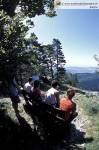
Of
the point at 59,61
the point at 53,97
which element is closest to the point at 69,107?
the point at 53,97

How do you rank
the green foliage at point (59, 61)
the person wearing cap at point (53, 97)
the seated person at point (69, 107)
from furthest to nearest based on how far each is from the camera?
the green foliage at point (59, 61) < the person wearing cap at point (53, 97) < the seated person at point (69, 107)

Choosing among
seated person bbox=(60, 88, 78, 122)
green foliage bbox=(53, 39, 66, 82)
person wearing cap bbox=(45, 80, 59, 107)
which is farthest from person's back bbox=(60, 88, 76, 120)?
green foliage bbox=(53, 39, 66, 82)

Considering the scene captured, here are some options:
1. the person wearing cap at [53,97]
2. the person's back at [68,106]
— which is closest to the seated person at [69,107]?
the person's back at [68,106]

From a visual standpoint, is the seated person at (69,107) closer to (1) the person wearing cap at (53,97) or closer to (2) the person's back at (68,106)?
(2) the person's back at (68,106)

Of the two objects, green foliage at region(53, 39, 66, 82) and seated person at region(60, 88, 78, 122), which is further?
green foliage at region(53, 39, 66, 82)

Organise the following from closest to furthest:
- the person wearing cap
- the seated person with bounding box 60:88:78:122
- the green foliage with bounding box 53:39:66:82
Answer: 1. the seated person with bounding box 60:88:78:122
2. the person wearing cap
3. the green foliage with bounding box 53:39:66:82

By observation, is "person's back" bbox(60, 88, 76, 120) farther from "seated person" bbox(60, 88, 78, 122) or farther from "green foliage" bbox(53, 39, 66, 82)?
"green foliage" bbox(53, 39, 66, 82)

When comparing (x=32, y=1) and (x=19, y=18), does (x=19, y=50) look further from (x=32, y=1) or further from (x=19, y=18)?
(x=32, y=1)

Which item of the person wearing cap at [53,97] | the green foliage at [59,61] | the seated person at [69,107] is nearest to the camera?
the seated person at [69,107]

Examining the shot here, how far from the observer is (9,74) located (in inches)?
339

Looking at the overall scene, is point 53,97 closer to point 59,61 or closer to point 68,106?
point 68,106

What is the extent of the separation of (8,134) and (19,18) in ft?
13.4

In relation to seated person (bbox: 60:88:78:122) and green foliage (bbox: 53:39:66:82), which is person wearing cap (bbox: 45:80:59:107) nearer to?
seated person (bbox: 60:88:78:122)

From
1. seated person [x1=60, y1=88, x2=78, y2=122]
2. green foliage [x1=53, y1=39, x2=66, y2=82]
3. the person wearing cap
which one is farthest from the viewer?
green foliage [x1=53, y1=39, x2=66, y2=82]
